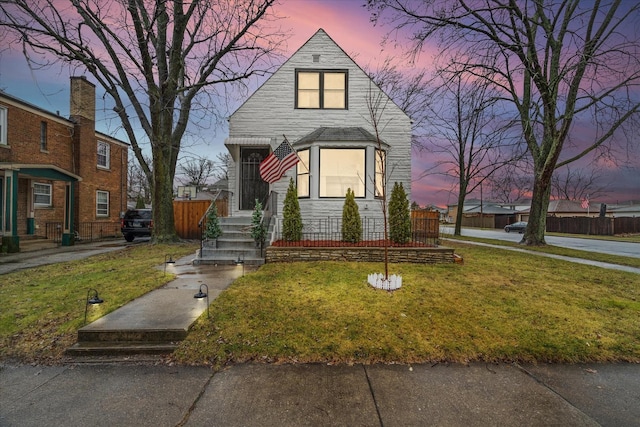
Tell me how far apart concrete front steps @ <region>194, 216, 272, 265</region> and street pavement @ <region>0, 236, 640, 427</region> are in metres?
4.64

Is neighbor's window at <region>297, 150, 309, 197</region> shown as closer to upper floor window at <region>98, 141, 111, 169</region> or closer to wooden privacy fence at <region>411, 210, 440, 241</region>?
wooden privacy fence at <region>411, 210, 440, 241</region>

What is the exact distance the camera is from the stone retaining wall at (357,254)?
809cm

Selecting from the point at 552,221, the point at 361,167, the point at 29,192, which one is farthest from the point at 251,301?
the point at 552,221

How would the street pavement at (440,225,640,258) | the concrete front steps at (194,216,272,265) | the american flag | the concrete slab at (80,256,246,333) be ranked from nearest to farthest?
1. the concrete slab at (80,256,246,333)
2. the concrete front steps at (194,216,272,265)
3. the american flag
4. the street pavement at (440,225,640,258)

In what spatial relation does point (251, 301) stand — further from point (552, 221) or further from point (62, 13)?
point (552, 221)

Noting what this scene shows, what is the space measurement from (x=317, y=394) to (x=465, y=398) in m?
1.40

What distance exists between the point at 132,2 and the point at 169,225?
8.42 meters

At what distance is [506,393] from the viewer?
2.87 meters

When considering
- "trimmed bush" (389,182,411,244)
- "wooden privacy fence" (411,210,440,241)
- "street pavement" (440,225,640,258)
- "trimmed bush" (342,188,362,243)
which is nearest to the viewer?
"trimmed bush" (389,182,411,244)

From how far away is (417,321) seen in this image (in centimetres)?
436

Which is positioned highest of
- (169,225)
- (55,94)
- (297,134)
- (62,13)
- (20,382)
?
(62,13)

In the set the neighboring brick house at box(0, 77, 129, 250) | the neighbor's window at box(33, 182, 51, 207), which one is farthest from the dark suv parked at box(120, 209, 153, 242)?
the neighbor's window at box(33, 182, 51, 207)

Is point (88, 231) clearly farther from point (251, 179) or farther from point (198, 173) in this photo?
point (198, 173)

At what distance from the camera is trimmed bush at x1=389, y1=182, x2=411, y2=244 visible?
8.54 meters
